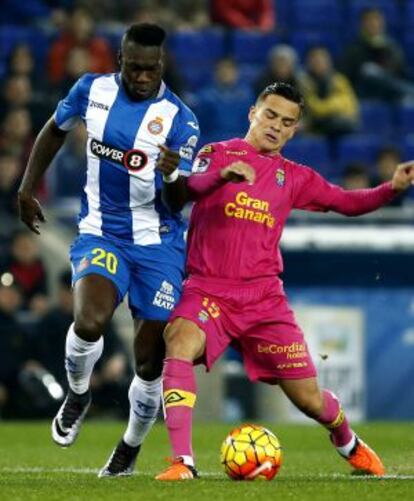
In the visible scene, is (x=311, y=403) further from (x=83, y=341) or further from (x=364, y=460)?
(x=83, y=341)

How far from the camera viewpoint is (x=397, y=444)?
11.6 metres

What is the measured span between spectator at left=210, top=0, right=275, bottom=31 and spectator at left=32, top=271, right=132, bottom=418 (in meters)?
5.43

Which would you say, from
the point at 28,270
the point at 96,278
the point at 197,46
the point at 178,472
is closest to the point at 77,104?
the point at 96,278

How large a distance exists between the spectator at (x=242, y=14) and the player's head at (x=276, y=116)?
10.4 m

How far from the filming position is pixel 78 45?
17109 millimetres

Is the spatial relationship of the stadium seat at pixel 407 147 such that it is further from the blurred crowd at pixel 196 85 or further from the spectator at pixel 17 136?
the spectator at pixel 17 136

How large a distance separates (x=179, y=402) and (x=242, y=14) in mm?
11483

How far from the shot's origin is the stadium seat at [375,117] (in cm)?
1886

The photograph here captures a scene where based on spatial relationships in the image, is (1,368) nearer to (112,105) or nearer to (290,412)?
(290,412)

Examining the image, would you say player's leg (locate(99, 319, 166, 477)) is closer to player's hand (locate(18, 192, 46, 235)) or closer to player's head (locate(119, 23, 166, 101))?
player's hand (locate(18, 192, 46, 235))

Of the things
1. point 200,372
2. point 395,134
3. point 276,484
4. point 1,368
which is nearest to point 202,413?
point 200,372

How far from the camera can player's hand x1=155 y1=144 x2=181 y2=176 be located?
8055 millimetres

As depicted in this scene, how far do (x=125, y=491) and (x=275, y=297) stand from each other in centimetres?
149

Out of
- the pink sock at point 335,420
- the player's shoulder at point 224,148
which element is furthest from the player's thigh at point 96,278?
the pink sock at point 335,420
